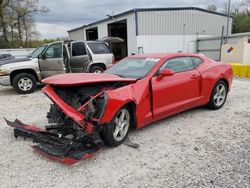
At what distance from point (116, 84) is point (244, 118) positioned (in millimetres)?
3018

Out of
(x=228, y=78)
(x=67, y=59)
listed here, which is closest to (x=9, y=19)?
(x=67, y=59)

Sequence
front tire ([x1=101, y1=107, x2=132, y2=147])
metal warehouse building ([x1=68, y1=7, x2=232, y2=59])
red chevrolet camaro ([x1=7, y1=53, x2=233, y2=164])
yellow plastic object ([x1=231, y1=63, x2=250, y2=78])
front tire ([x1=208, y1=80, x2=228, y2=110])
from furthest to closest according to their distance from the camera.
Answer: metal warehouse building ([x1=68, y1=7, x2=232, y2=59]) → yellow plastic object ([x1=231, y1=63, x2=250, y2=78]) → front tire ([x1=208, y1=80, x2=228, y2=110]) → front tire ([x1=101, y1=107, x2=132, y2=147]) → red chevrolet camaro ([x1=7, y1=53, x2=233, y2=164])

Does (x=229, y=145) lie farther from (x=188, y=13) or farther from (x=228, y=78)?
(x=188, y=13)

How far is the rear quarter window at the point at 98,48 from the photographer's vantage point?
9.51m

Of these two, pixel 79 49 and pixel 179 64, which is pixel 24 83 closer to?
pixel 79 49

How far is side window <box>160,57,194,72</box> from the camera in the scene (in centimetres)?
442

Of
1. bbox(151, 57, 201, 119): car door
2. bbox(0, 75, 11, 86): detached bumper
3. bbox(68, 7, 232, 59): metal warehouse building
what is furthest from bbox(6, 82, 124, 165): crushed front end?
bbox(68, 7, 232, 59): metal warehouse building

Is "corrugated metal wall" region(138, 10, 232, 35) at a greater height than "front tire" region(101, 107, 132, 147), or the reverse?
"corrugated metal wall" region(138, 10, 232, 35)

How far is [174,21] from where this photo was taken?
19.9 meters

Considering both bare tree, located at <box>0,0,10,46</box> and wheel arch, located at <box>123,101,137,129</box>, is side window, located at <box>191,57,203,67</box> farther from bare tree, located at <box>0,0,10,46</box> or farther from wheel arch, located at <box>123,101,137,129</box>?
bare tree, located at <box>0,0,10,46</box>

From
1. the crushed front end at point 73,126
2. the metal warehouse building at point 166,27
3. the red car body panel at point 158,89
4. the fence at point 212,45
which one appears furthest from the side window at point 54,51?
the fence at point 212,45

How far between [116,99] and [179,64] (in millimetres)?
1988

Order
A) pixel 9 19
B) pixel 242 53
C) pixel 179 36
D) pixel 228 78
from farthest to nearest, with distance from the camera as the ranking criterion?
pixel 9 19 < pixel 179 36 < pixel 242 53 < pixel 228 78

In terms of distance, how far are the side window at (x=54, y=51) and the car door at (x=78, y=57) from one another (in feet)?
2.38
